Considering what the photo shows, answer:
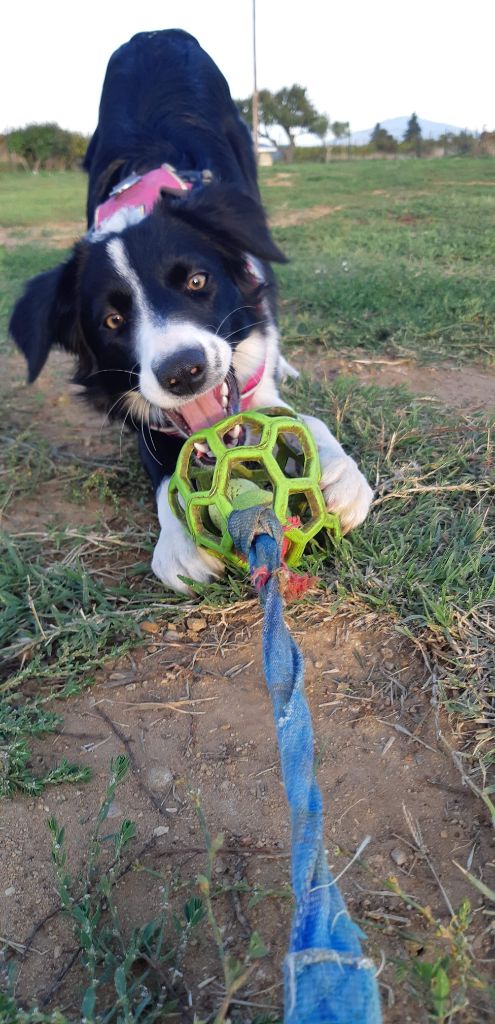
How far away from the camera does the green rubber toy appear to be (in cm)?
179

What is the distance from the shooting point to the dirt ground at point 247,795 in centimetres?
115

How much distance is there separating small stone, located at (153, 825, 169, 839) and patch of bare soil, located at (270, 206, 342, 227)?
26.3 feet

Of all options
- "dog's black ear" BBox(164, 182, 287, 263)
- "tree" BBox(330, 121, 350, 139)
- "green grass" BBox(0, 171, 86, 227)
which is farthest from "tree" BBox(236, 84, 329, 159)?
"dog's black ear" BBox(164, 182, 287, 263)

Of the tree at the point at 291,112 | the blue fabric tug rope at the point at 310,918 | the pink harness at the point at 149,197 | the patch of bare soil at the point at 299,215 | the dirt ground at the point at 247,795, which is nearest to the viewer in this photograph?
the blue fabric tug rope at the point at 310,918

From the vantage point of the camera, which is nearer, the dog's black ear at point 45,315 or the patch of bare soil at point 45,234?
the dog's black ear at point 45,315

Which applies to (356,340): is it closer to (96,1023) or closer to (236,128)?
(236,128)

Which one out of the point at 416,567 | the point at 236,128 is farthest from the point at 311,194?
the point at 416,567

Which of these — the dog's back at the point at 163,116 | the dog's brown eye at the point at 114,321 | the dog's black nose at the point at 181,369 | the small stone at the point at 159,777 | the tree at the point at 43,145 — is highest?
the tree at the point at 43,145

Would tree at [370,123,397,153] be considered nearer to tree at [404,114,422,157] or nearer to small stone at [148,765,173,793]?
tree at [404,114,422,157]

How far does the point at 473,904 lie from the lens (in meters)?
1.16

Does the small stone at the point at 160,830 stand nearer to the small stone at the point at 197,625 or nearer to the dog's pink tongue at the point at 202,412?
the small stone at the point at 197,625

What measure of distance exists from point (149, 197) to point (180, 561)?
4.79 feet

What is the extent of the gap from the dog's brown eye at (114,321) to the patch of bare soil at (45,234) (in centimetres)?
598

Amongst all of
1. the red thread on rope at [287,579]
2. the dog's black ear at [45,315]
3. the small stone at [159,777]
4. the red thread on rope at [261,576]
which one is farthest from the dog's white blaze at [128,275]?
the small stone at [159,777]
